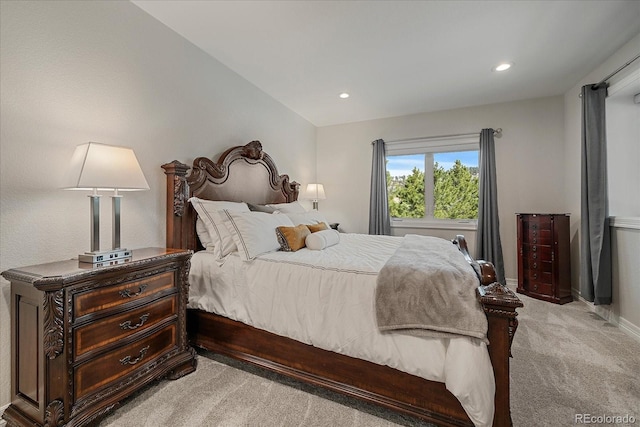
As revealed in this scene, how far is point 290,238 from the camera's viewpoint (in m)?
2.24

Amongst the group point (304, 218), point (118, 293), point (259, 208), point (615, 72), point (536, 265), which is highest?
point (615, 72)

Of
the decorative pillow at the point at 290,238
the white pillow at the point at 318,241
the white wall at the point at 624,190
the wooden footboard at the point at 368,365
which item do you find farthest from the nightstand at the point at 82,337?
the white wall at the point at 624,190

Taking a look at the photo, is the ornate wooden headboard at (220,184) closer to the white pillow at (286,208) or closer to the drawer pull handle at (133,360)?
the white pillow at (286,208)

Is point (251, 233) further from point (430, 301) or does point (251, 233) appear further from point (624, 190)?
point (624, 190)

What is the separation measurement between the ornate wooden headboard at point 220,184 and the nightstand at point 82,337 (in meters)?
0.63

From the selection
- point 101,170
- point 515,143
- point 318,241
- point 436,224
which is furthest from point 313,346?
point 515,143

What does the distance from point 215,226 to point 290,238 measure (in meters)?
0.61

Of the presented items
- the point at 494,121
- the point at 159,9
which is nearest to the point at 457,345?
the point at 159,9

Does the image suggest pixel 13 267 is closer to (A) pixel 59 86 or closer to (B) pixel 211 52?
(A) pixel 59 86

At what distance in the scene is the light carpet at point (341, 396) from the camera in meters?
1.44

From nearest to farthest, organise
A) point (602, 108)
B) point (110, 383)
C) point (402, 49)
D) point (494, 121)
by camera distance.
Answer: point (110, 383) < point (402, 49) < point (602, 108) < point (494, 121)

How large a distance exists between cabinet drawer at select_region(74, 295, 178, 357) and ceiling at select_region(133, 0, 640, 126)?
2109mm

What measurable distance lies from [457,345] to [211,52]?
9.98ft

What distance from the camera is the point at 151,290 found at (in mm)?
1608
